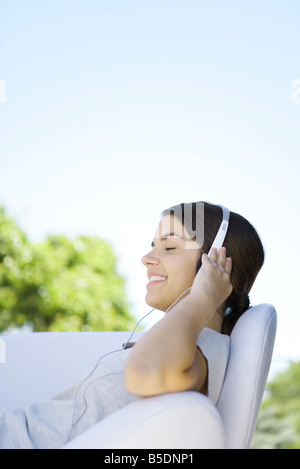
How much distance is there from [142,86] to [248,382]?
27.7 ft

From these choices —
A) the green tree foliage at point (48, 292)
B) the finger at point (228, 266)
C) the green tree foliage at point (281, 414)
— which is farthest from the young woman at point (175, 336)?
the green tree foliage at point (48, 292)

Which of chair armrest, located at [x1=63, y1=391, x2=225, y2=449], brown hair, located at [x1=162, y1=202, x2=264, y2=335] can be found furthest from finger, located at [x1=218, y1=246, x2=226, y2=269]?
chair armrest, located at [x1=63, y1=391, x2=225, y2=449]

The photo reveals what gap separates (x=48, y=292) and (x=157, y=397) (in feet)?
25.4

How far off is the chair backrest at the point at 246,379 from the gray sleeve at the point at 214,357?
22 mm

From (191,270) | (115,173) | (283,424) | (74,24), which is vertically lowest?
(283,424)

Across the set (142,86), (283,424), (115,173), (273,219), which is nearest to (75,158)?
(115,173)

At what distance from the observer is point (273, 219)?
692cm

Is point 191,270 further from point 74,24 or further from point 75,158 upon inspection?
point 74,24

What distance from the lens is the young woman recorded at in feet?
3.27

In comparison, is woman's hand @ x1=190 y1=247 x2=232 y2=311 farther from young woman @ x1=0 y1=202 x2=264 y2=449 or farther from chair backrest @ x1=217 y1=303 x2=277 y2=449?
chair backrest @ x1=217 y1=303 x2=277 y2=449

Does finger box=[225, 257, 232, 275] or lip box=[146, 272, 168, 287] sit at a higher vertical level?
finger box=[225, 257, 232, 275]

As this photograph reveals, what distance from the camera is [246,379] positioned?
126 centimetres

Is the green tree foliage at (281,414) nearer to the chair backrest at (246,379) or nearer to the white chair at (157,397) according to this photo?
the white chair at (157,397)

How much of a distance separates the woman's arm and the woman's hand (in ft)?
0.09
